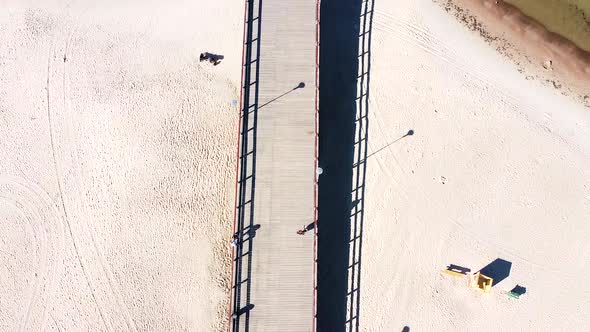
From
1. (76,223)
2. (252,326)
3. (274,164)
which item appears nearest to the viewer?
(252,326)

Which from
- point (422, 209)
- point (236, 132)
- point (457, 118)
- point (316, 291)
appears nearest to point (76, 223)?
point (236, 132)

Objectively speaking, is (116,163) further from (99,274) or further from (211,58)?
(211,58)

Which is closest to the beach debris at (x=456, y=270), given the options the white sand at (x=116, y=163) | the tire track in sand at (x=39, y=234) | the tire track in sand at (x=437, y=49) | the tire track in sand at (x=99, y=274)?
the tire track in sand at (x=437, y=49)

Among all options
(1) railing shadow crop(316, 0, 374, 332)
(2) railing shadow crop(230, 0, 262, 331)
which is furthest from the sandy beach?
(2) railing shadow crop(230, 0, 262, 331)

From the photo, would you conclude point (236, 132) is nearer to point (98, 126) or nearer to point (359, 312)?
point (98, 126)

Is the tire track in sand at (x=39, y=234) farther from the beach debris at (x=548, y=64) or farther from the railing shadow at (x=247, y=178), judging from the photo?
the beach debris at (x=548, y=64)

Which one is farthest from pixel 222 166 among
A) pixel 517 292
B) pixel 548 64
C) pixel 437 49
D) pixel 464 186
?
pixel 548 64
